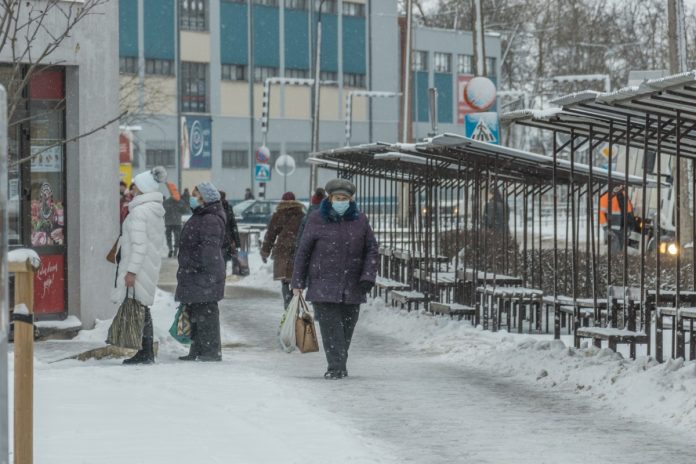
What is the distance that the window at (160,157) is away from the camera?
2503 inches

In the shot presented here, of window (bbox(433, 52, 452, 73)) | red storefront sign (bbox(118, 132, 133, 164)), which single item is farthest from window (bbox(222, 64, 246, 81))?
red storefront sign (bbox(118, 132, 133, 164))

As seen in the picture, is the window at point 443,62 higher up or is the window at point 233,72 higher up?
the window at point 443,62

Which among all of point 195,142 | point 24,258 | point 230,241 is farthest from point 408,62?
point 24,258

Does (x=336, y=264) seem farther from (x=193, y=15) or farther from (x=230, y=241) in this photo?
(x=193, y=15)

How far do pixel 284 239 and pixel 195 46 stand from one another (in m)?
48.6

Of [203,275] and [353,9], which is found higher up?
[353,9]

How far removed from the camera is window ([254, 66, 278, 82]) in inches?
2714

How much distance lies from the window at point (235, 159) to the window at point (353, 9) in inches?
352

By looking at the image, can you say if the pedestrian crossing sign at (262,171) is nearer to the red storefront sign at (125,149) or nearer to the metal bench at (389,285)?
the red storefront sign at (125,149)

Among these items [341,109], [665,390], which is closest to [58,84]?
[665,390]

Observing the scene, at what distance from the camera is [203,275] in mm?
13680

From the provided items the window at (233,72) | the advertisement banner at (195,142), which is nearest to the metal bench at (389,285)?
the advertisement banner at (195,142)

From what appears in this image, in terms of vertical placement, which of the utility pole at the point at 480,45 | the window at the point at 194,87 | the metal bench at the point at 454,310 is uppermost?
the window at the point at 194,87

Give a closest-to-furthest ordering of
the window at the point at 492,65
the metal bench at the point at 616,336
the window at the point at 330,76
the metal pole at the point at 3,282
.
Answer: the metal pole at the point at 3,282, the metal bench at the point at 616,336, the window at the point at 330,76, the window at the point at 492,65
